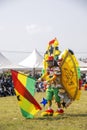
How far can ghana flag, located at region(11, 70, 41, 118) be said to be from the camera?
9.66 meters

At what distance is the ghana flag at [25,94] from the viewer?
966 centimetres

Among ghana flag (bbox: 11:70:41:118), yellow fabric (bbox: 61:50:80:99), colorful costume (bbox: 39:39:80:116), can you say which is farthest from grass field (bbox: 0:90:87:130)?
yellow fabric (bbox: 61:50:80:99)

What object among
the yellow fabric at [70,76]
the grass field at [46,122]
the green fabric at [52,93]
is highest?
the yellow fabric at [70,76]

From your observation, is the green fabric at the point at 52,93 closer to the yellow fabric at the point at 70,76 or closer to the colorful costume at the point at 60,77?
the colorful costume at the point at 60,77

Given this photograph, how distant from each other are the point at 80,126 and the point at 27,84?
2.17 m

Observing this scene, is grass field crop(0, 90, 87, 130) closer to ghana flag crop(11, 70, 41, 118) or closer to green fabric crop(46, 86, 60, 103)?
ghana flag crop(11, 70, 41, 118)

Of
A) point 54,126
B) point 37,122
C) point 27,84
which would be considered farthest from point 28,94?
point 54,126

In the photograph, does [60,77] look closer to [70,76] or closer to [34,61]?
[70,76]

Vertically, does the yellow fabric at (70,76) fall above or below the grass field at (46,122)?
above

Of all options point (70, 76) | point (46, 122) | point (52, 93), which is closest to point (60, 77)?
point (70, 76)

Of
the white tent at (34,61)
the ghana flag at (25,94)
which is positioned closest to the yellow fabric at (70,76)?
the ghana flag at (25,94)

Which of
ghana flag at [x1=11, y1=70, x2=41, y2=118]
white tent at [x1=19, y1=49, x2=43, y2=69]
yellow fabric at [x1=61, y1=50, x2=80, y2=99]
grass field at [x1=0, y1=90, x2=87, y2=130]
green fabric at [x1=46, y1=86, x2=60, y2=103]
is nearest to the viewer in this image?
grass field at [x1=0, y1=90, x2=87, y2=130]

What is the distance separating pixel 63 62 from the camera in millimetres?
10422

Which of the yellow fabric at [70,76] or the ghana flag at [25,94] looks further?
the yellow fabric at [70,76]
